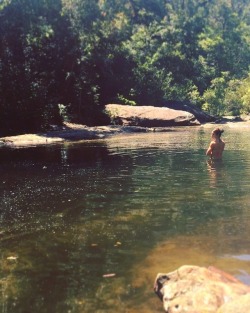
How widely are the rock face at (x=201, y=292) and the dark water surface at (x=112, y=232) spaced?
261 millimetres

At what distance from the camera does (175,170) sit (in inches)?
623

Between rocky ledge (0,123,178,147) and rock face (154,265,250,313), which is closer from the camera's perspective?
rock face (154,265,250,313)

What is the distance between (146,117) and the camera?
42875mm

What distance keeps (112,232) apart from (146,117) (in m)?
35.3

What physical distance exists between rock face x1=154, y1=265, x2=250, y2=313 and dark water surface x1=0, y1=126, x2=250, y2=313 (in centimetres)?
26

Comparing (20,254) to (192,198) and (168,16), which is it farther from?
(168,16)

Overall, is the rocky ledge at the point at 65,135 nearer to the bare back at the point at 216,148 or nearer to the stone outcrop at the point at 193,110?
the stone outcrop at the point at 193,110

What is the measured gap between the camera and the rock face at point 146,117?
138ft

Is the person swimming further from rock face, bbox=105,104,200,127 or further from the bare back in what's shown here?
rock face, bbox=105,104,200,127

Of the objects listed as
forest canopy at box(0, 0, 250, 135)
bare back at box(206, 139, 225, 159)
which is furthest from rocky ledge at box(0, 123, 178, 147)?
bare back at box(206, 139, 225, 159)

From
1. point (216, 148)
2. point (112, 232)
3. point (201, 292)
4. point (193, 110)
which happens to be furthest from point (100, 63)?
point (201, 292)

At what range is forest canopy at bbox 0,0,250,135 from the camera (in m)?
34.2

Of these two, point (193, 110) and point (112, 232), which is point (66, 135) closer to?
point (112, 232)

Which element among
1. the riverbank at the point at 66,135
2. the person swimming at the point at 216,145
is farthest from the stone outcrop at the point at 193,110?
the person swimming at the point at 216,145
